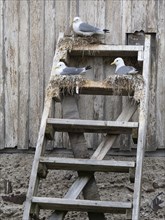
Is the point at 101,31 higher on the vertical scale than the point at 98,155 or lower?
higher

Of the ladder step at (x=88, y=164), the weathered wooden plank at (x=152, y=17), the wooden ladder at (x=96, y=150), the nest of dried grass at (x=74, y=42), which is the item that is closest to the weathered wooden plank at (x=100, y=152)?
the wooden ladder at (x=96, y=150)

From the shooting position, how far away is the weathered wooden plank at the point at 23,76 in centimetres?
602

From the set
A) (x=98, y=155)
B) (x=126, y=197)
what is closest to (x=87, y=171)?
(x=98, y=155)

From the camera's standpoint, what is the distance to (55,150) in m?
6.02

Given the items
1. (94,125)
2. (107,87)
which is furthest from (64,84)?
(94,125)

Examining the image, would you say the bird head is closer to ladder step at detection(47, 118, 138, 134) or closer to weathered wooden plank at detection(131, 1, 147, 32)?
weathered wooden plank at detection(131, 1, 147, 32)

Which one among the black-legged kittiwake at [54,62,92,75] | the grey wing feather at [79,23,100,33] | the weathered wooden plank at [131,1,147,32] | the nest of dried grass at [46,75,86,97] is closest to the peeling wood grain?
the weathered wooden plank at [131,1,147,32]

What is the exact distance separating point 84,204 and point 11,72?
173 cm

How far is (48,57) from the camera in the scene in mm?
6012

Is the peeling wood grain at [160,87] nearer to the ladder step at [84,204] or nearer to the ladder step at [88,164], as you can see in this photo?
the ladder step at [88,164]

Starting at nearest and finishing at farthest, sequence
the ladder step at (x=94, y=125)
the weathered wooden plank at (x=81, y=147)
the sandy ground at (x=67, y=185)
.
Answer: the ladder step at (x=94, y=125) → the weathered wooden plank at (x=81, y=147) → the sandy ground at (x=67, y=185)

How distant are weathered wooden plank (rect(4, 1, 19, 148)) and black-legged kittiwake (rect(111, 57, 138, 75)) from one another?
943 millimetres

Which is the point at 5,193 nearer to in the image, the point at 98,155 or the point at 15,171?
the point at 15,171

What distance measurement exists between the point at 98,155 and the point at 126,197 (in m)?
0.61
